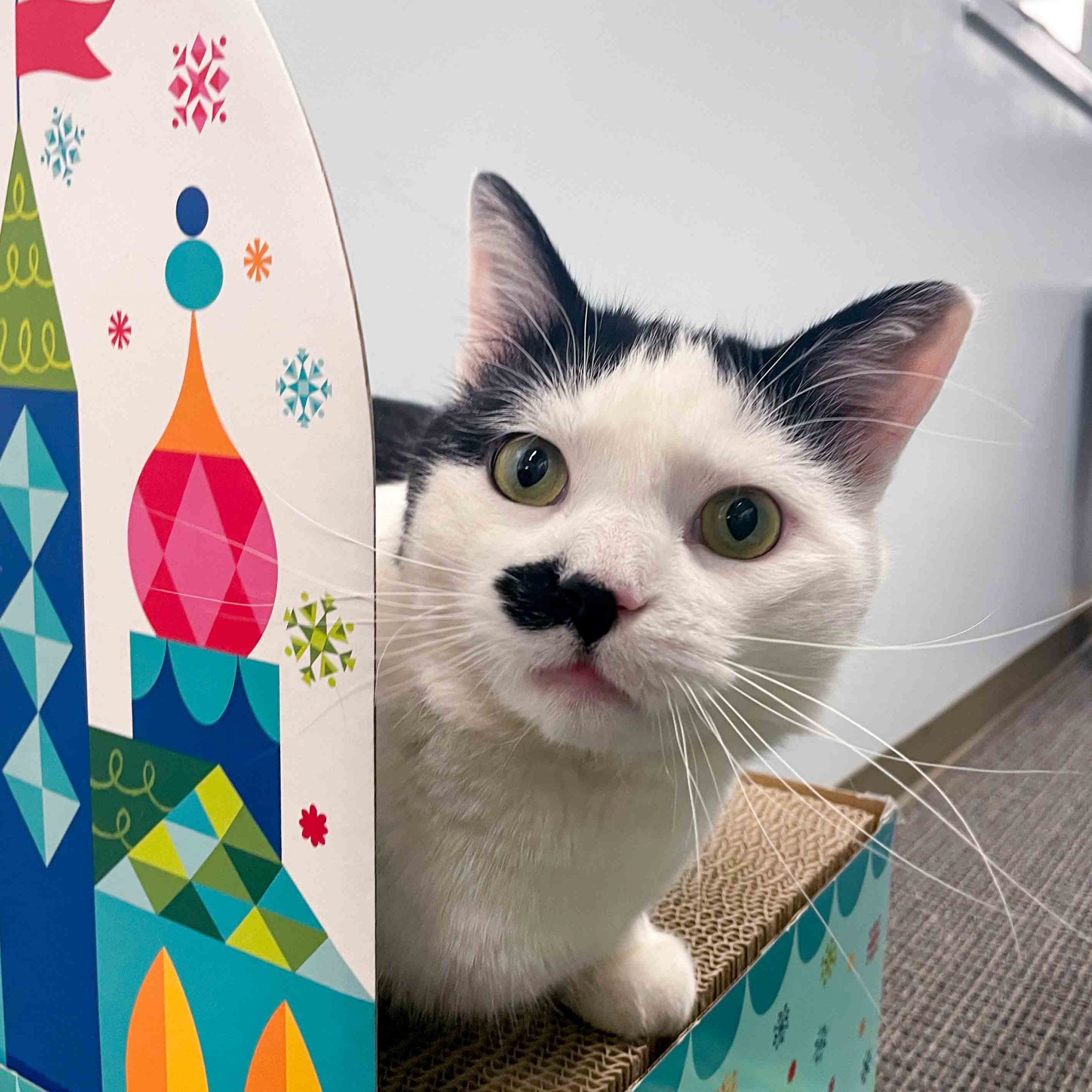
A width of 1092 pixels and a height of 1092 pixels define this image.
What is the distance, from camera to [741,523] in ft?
1.28

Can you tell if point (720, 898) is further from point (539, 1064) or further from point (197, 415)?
point (197, 415)

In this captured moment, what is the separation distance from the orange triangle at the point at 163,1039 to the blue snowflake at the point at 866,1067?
55 cm

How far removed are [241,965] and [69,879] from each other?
0.57 ft

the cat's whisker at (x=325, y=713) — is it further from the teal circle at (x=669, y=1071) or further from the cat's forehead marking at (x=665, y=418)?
the teal circle at (x=669, y=1071)

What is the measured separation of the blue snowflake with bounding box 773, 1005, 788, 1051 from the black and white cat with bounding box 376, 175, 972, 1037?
23 centimetres

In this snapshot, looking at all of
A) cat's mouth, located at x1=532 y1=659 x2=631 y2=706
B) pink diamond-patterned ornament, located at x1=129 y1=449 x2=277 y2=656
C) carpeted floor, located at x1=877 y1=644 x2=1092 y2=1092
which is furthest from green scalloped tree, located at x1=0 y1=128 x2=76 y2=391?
carpeted floor, located at x1=877 y1=644 x2=1092 y2=1092

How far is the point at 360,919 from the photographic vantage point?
1.40 ft

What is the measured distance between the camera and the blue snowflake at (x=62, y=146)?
50cm

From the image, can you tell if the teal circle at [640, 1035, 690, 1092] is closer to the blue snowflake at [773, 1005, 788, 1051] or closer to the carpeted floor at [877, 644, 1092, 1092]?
the blue snowflake at [773, 1005, 788, 1051]

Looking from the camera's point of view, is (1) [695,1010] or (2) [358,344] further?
(1) [695,1010]

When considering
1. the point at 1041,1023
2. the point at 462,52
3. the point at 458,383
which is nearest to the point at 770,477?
the point at 458,383

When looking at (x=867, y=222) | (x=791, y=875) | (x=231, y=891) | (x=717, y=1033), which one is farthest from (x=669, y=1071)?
(x=867, y=222)

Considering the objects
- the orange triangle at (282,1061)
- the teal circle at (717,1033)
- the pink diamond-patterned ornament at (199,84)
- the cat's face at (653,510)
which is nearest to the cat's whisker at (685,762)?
the cat's face at (653,510)

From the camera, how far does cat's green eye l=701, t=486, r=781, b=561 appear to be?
1.28 ft
